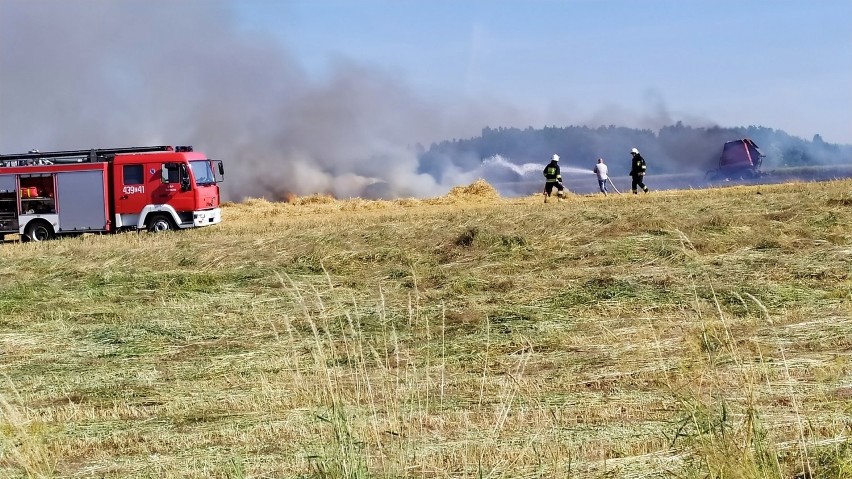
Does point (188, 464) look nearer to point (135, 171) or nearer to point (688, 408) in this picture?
point (688, 408)

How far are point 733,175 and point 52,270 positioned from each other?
34919 millimetres

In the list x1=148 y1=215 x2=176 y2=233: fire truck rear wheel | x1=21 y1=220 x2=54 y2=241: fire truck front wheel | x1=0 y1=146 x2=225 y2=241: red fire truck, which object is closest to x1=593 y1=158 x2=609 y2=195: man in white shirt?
x1=0 y1=146 x2=225 y2=241: red fire truck

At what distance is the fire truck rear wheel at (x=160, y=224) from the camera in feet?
79.7

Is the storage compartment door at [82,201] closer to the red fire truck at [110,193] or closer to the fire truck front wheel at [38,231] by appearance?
the red fire truck at [110,193]

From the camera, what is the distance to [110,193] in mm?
24828

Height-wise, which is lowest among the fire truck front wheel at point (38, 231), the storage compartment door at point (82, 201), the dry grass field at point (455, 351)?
the dry grass field at point (455, 351)

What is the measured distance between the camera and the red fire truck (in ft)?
79.4

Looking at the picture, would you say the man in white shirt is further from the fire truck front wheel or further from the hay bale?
the fire truck front wheel

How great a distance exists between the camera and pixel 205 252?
1631 centimetres

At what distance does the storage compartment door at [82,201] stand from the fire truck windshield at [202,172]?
280 cm

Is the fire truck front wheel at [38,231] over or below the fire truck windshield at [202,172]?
below

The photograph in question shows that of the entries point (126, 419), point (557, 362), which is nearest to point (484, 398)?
point (557, 362)

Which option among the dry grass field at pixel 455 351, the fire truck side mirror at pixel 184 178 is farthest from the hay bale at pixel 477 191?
the dry grass field at pixel 455 351

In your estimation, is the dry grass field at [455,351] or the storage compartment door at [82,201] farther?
the storage compartment door at [82,201]
